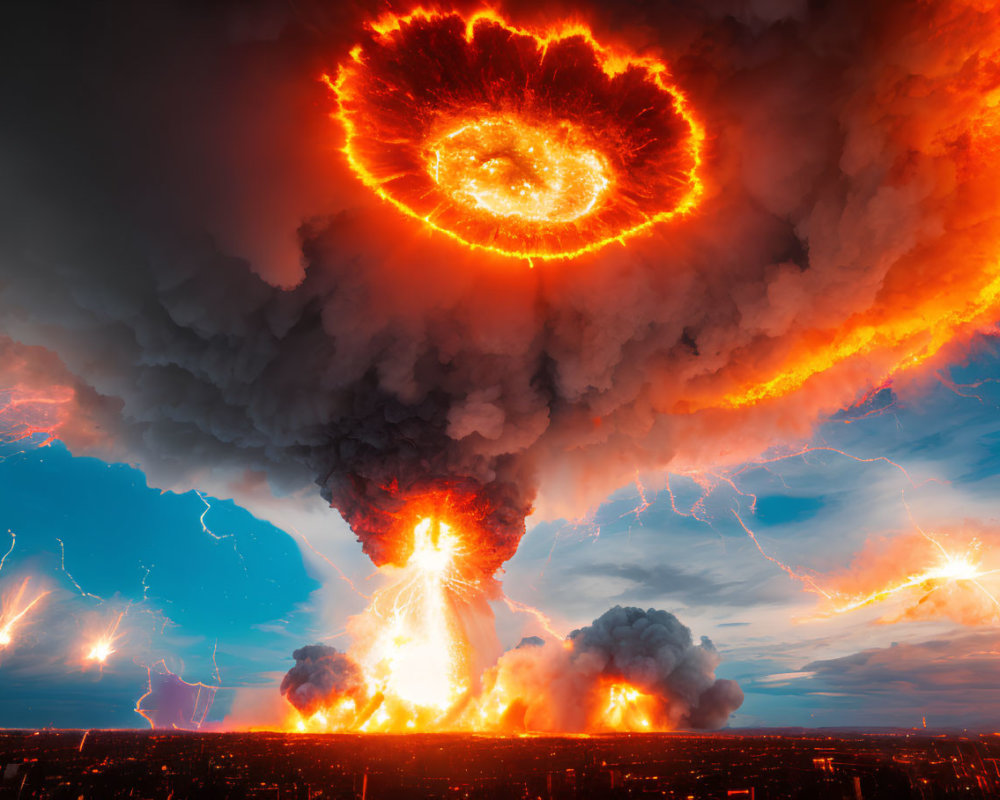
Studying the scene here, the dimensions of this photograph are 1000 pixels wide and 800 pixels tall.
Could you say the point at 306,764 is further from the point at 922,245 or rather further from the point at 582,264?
the point at 922,245

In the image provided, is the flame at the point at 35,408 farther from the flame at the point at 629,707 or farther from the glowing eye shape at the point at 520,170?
the flame at the point at 629,707

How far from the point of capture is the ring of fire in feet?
59.3

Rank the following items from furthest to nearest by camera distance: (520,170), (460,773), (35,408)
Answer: (460,773)
(35,408)
(520,170)

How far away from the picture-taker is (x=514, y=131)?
20562 mm

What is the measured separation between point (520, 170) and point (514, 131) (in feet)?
6.61

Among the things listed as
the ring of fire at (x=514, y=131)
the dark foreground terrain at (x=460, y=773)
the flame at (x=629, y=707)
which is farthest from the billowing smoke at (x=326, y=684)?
the ring of fire at (x=514, y=131)

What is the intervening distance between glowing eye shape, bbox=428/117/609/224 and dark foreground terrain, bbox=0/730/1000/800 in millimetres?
43654

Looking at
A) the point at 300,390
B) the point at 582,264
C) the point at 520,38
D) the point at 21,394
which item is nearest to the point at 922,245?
the point at 582,264

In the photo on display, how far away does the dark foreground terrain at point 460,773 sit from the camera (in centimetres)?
4275

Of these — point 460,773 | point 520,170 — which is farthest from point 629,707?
point 520,170

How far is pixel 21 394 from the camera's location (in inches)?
1425

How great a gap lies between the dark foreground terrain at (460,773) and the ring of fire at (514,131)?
142 ft

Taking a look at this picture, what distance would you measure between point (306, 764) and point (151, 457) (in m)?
Result: 36.9

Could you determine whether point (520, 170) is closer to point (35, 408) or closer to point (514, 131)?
point (514, 131)
